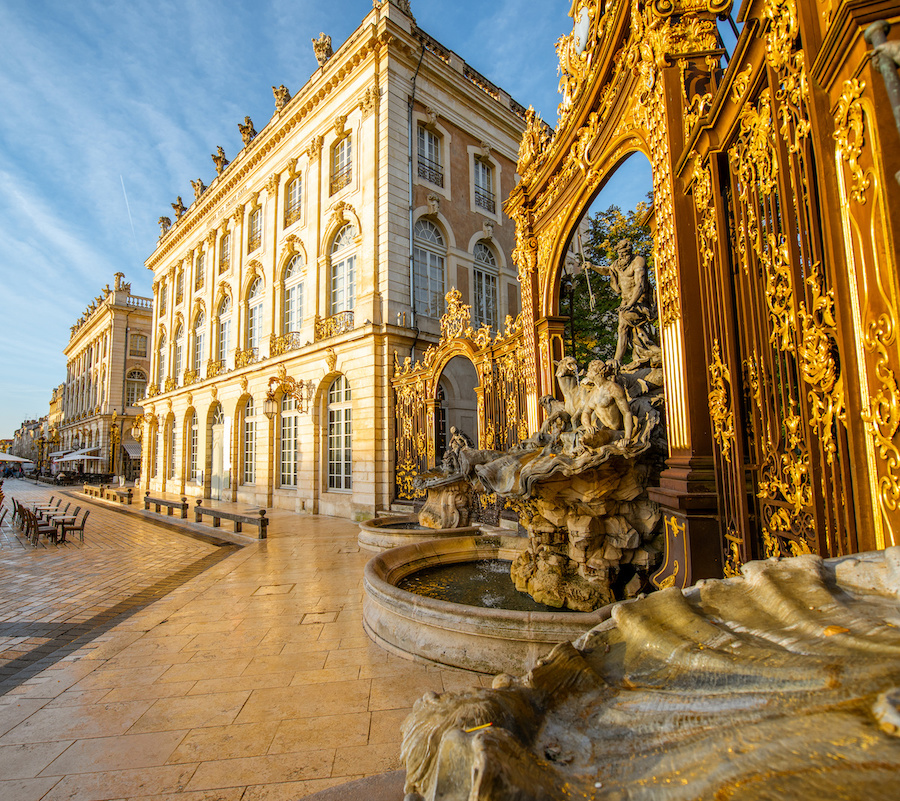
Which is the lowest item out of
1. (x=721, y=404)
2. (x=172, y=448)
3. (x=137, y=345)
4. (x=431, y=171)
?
(x=721, y=404)

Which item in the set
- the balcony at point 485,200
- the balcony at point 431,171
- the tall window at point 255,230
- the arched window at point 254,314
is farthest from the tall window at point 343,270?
the tall window at point 255,230

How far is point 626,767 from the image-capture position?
1.03 metres

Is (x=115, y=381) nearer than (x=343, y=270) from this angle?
No

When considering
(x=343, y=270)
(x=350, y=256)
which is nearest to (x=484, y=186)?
(x=350, y=256)

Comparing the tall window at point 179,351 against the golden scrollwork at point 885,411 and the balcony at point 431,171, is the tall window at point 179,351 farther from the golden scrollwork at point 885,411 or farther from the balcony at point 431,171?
the golden scrollwork at point 885,411

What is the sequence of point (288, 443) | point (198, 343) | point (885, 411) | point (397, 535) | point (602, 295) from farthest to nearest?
point (198, 343) → point (288, 443) → point (602, 295) → point (397, 535) → point (885, 411)

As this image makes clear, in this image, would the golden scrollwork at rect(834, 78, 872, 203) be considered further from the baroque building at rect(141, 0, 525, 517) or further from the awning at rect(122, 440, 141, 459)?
the awning at rect(122, 440, 141, 459)

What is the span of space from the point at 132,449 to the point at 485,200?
116 feet

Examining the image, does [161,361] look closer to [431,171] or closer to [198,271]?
[198,271]

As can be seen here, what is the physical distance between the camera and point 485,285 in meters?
16.5

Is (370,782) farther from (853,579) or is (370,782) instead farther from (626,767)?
(853,579)

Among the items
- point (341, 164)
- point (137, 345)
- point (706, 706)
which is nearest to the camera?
point (706, 706)

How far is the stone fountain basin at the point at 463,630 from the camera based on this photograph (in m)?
3.22

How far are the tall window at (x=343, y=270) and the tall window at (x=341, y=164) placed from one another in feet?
4.69
